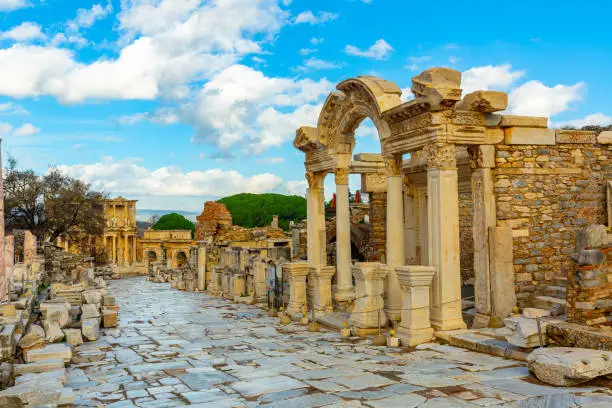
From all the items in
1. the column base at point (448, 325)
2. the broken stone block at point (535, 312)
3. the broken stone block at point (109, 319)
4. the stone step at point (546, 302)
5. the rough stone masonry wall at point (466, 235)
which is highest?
the rough stone masonry wall at point (466, 235)

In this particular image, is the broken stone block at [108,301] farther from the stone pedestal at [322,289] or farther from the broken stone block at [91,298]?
the stone pedestal at [322,289]

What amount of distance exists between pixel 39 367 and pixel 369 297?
6228 millimetres

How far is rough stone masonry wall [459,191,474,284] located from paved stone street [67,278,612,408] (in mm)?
6422

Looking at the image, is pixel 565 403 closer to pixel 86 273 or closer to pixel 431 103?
pixel 431 103

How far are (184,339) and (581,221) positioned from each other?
28.2 ft

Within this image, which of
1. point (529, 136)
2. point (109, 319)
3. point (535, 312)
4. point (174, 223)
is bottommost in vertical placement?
point (109, 319)

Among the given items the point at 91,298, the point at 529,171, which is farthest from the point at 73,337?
the point at 529,171

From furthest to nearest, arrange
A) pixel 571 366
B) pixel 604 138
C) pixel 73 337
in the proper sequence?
pixel 604 138 < pixel 73 337 < pixel 571 366

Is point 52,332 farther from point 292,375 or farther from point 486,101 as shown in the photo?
point 486,101

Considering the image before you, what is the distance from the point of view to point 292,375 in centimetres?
791

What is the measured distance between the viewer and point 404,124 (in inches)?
433

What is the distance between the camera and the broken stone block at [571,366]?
6.43m

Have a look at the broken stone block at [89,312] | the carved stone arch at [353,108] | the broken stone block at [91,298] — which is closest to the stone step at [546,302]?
the carved stone arch at [353,108]

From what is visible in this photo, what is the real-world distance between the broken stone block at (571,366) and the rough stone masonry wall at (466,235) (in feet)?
30.4
